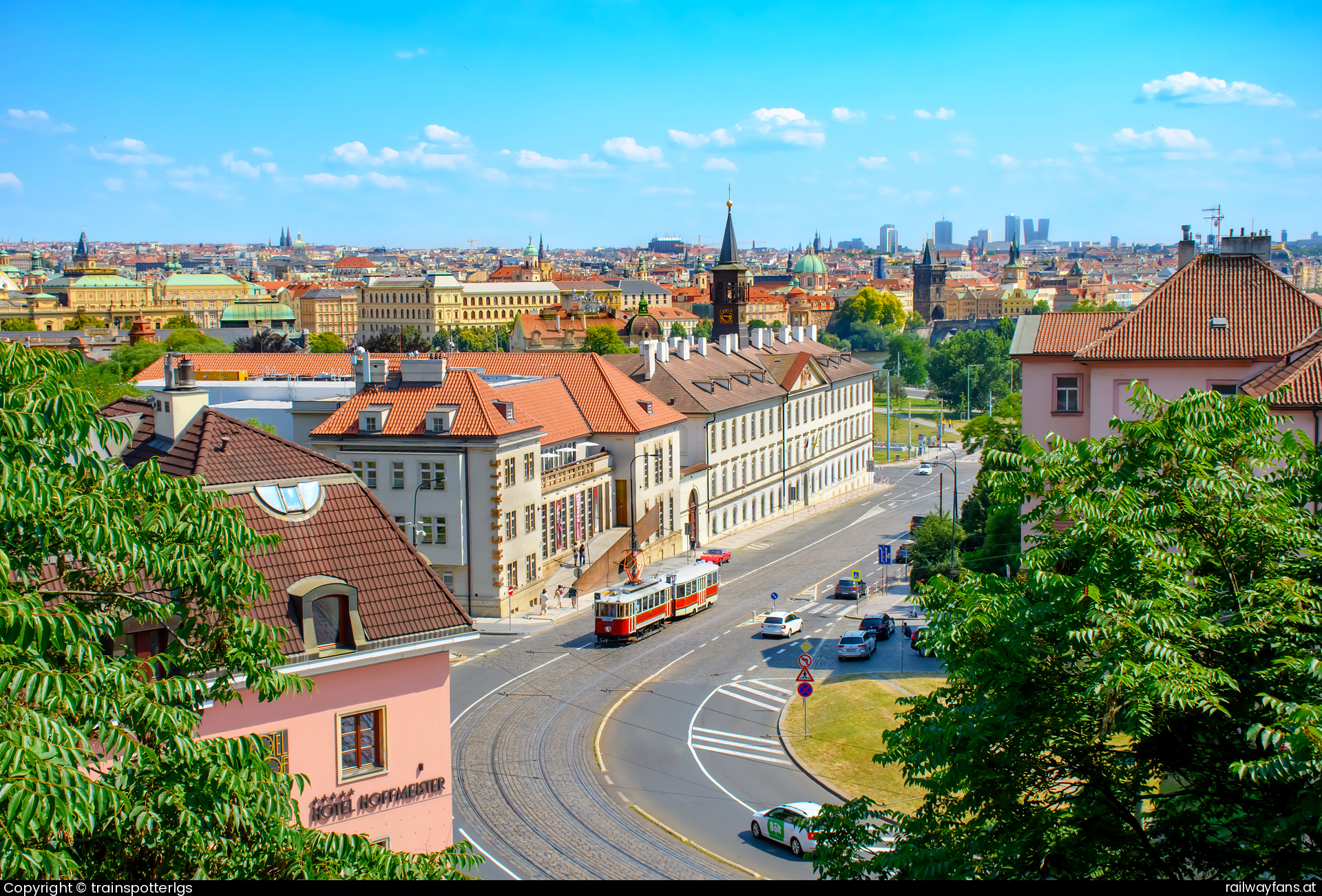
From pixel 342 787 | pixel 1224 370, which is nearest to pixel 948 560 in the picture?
pixel 1224 370

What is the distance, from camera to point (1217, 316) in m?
41.2

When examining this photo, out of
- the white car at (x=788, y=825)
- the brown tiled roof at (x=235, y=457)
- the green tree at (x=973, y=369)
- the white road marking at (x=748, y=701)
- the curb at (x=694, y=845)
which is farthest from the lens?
the green tree at (x=973, y=369)

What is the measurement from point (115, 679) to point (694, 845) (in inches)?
948

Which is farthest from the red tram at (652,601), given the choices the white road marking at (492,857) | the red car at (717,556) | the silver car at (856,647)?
the white road marking at (492,857)

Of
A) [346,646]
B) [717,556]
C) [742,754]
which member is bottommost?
[742,754]

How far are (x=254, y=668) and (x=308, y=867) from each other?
2.07m

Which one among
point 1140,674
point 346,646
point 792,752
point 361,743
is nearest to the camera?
point 1140,674

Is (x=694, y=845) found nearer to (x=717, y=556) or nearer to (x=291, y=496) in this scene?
(x=291, y=496)

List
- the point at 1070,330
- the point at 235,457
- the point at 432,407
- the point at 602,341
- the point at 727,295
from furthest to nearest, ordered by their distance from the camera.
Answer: the point at 602,341 < the point at 727,295 < the point at 432,407 < the point at 1070,330 < the point at 235,457

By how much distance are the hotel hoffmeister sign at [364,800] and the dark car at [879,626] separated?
107 ft

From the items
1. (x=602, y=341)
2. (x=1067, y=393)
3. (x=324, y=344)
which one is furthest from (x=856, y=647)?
(x=324, y=344)

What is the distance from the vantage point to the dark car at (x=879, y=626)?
182ft

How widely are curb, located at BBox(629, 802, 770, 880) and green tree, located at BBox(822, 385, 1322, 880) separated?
47.0ft

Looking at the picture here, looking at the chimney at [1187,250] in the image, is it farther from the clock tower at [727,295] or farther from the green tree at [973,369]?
the green tree at [973,369]
